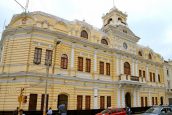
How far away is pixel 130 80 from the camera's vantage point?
30.8 meters

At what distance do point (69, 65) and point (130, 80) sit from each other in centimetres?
1117

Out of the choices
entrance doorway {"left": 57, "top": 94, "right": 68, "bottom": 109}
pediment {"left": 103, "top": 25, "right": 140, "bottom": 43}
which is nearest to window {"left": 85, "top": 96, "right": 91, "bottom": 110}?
entrance doorway {"left": 57, "top": 94, "right": 68, "bottom": 109}

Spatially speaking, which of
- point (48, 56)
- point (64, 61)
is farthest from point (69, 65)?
point (48, 56)

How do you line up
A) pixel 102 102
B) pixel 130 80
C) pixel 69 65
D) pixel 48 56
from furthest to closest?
pixel 130 80 < pixel 102 102 < pixel 69 65 < pixel 48 56

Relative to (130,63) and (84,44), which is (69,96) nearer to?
(84,44)

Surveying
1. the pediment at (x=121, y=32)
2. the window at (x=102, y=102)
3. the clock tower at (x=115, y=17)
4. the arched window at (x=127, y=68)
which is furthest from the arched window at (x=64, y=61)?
the clock tower at (x=115, y=17)

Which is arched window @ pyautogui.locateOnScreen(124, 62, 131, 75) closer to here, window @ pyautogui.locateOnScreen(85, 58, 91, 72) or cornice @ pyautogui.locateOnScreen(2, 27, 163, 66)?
cornice @ pyautogui.locateOnScreen(2, 27, 163, 66)

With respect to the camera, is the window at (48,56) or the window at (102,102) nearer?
the window at (48,56)

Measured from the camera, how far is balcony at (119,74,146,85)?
2975 centimetres

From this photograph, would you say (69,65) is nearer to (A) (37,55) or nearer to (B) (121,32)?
(A) (37,55)

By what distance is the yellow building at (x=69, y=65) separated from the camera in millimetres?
22094

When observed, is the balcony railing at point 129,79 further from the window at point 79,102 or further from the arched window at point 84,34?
the arched window at point 84,34

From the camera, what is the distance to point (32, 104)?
21.4m

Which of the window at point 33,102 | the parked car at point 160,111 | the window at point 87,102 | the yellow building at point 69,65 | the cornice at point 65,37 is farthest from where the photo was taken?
the window at point 87,102
